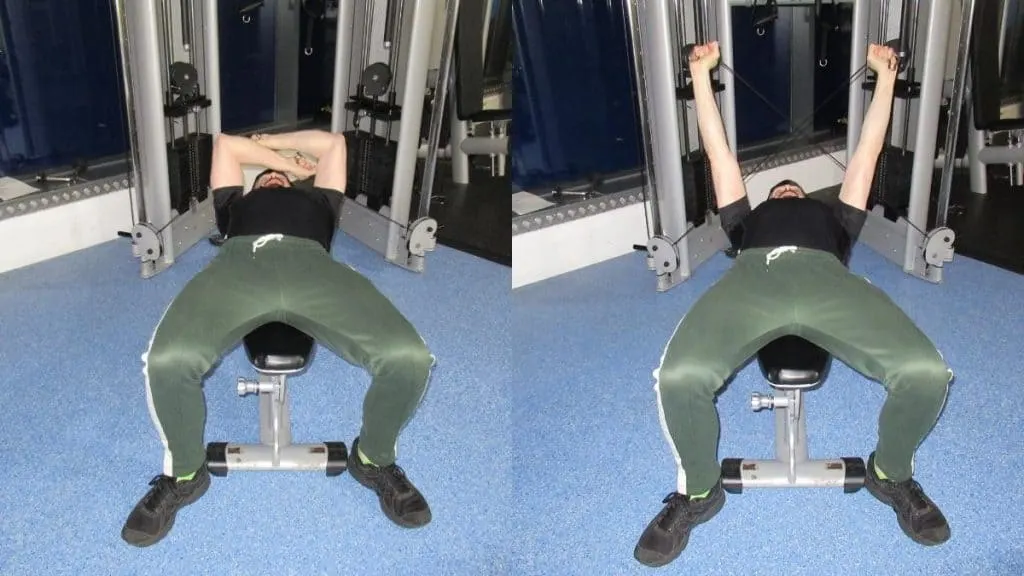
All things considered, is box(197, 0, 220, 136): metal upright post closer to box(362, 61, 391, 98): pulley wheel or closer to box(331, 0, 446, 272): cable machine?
box(331, 0, 446, 272): cable machine

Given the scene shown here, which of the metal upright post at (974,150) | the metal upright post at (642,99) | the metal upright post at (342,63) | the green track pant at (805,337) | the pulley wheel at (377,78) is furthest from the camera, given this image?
the metal upright post at (974,150)

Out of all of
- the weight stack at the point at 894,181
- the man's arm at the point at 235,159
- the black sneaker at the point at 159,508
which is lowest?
the black sneaker at the point at 159,508

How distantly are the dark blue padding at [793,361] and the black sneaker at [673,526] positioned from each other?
32cm

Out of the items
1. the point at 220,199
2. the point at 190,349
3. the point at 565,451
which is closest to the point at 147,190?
the point at 220,199

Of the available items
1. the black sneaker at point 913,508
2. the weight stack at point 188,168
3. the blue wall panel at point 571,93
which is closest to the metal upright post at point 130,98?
the weight stack at point 188,168

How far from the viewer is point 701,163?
327cm

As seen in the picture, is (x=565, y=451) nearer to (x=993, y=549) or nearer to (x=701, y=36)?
(x=993, y=549)

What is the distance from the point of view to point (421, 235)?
11.5 feet

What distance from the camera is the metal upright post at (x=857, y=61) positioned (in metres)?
3.45

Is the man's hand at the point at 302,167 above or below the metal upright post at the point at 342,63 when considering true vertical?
below

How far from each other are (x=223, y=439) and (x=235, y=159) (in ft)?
2.78

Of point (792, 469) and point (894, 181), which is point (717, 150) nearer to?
point (792, 469)

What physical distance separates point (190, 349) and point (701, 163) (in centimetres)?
205

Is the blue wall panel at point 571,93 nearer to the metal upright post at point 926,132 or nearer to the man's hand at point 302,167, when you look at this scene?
the man's hand at point 302,167
